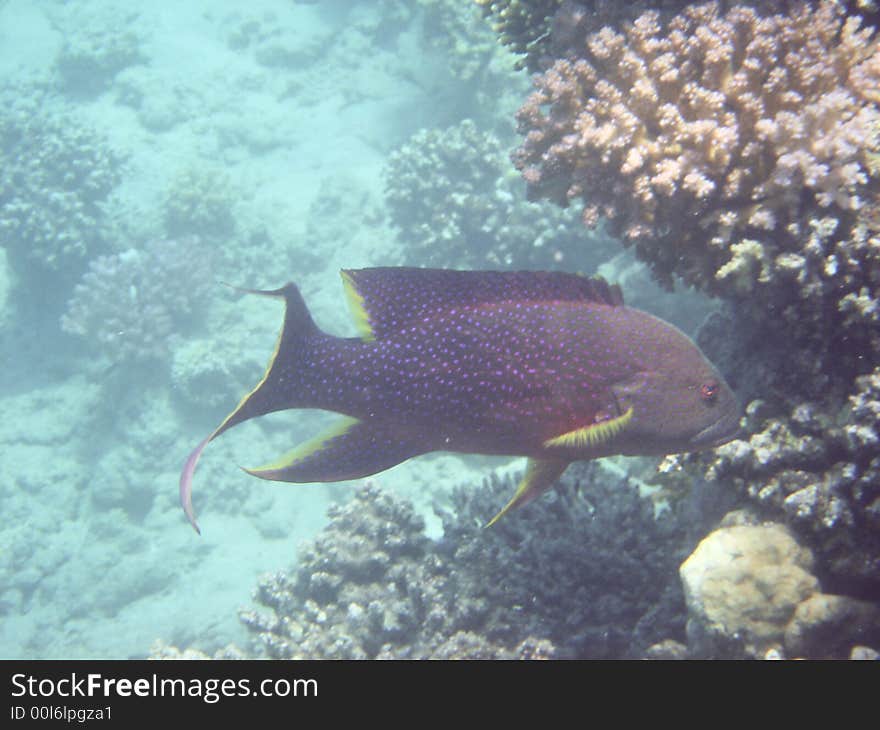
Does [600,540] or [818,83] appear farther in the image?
[600,540]

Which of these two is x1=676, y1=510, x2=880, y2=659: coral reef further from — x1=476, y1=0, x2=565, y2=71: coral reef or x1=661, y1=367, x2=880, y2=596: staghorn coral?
x1=476, y1=0, x2=565, y2=71: coral reef

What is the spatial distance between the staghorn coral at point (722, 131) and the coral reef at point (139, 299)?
9.31 m

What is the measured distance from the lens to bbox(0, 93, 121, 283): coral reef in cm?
1190

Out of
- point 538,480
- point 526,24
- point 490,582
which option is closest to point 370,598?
point 490,582

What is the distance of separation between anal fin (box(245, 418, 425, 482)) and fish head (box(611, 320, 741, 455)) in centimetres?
86

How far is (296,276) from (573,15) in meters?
8.73

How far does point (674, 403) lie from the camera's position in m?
2.23

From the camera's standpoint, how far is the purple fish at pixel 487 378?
225 centimetres

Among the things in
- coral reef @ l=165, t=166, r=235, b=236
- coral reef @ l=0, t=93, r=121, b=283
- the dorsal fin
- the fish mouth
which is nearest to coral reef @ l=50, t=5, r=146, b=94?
coral reef @ l=0, t=93, r=121, b=283

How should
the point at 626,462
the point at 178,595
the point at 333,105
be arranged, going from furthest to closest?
the point at 333,105
the point at 178,595
the point at 626,462
